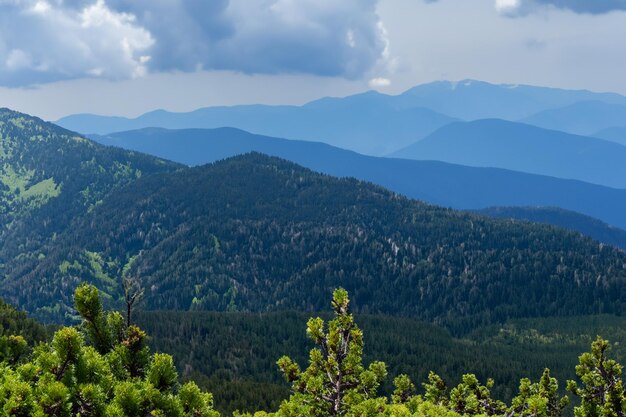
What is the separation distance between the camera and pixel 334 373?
73.7ft

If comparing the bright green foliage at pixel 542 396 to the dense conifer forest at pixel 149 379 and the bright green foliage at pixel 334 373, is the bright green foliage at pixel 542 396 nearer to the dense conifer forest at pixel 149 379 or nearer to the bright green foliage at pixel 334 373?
the dense conifer forest at pixel 149 379

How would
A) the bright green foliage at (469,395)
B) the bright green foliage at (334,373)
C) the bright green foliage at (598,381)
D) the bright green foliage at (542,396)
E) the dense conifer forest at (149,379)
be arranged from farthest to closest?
the bright green foliage at (469,395) < the bright green foliage at (542,396) < the bright green foliage at (598,381) < the bright green foliage at (334,373) < the dense conifer forest at (149,379)

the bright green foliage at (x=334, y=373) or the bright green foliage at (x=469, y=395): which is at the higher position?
the bright green foliage at (x=334, y=373)

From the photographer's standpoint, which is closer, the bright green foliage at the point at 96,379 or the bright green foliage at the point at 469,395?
the bright green foliage at the point at 96,379

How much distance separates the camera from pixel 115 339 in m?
20.6

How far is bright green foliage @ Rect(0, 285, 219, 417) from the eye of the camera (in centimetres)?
1612

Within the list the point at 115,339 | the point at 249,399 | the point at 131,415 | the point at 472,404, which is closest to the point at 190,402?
the point at 131,415

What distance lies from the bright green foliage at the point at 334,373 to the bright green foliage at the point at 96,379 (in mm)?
4035

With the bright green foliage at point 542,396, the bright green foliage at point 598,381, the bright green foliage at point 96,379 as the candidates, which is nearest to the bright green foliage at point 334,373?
the bright green foliage at point 96,379

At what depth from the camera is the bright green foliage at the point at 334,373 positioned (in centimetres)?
2162

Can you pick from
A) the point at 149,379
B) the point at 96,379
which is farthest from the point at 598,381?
the point at 96,379

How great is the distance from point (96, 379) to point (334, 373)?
9548 millimetres

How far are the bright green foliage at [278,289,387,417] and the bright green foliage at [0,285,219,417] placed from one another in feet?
13.2

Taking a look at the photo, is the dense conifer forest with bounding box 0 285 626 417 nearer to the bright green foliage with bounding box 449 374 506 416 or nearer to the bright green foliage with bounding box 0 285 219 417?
the bright green foliage with bounding box 0 285 219 417
